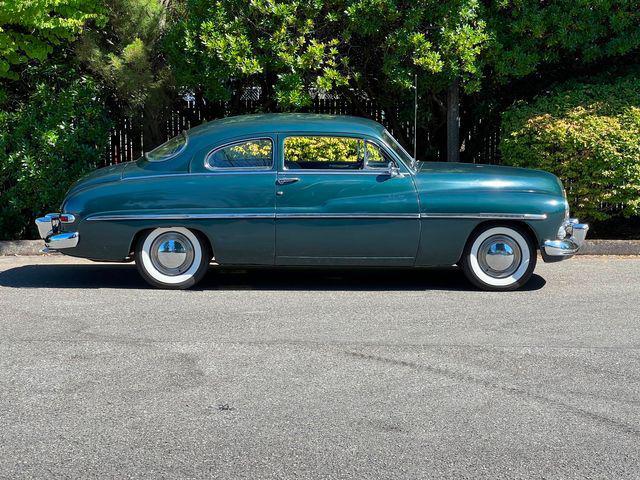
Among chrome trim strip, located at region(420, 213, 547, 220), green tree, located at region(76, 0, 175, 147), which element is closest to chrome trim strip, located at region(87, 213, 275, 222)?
chrome trim strip, located at region(420, 213, 547, 220)

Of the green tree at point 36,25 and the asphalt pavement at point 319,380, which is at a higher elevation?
the green tree at point 36,25

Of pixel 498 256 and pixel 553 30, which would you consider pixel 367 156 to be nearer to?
pixel 498 256

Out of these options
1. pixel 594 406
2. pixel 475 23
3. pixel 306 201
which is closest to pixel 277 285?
pixel 306 201

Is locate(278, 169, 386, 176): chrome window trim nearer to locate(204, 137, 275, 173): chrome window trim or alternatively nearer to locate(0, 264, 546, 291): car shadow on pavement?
locate(204, 137, 275, 173): chrome window trim

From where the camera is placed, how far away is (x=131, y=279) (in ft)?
29.8

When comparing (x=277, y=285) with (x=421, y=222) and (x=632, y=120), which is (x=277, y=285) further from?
(x=632, y=120)

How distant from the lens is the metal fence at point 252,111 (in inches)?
509

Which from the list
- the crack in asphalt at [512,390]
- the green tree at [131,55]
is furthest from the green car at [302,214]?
the green tree at [131,55]

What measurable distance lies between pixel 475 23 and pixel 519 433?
7.75 metres

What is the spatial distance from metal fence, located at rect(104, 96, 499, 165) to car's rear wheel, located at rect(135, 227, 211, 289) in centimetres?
455

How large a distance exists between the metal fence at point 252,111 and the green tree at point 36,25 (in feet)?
5.16

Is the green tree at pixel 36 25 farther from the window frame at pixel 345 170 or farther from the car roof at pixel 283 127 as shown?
the window frame at pixel 345 170

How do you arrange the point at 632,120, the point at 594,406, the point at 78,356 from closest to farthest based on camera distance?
the point at 594,406, the point at 78,356, the point at 632,120

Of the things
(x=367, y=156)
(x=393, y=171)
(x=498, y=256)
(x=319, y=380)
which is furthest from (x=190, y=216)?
(x=319, y=380)
